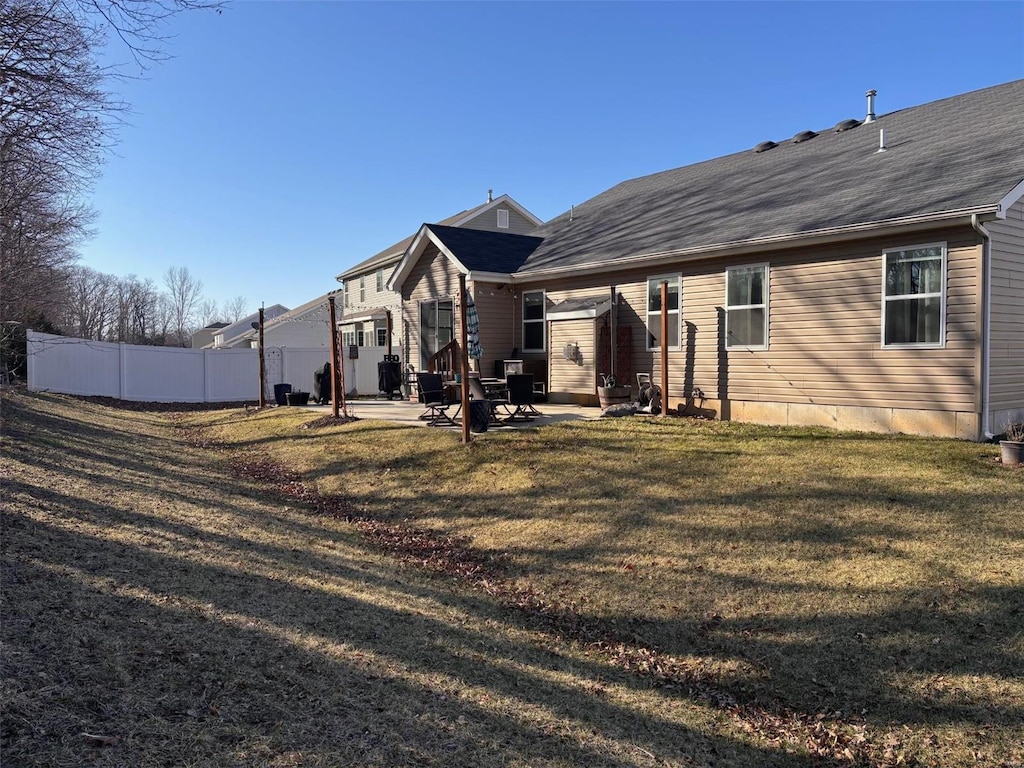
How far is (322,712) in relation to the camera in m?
3.36

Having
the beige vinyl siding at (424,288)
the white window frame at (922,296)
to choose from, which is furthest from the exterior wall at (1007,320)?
the beige vinyl siding at (424,288)

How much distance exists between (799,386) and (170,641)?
9651mm

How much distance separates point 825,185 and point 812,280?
266cm

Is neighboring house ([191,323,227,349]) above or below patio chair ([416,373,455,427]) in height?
above

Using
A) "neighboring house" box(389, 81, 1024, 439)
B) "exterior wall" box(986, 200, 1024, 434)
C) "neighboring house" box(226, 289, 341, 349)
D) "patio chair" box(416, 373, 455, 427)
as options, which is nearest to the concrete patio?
"patio chair" box(416, 373, 455, 427)

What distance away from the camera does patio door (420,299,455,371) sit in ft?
55.8

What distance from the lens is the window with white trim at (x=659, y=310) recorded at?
Result: 12.6 m

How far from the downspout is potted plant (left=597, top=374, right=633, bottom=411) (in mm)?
5674

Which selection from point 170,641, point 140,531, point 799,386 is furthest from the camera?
point 799,386

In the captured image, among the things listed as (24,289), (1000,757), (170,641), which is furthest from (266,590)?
(24,289)

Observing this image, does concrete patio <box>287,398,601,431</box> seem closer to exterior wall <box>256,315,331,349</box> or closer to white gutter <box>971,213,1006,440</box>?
white gutter <box>971,213,1006,440</box>

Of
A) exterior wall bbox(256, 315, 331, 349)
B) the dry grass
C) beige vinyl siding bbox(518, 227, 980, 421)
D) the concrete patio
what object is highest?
exterior wall bbox(256, 315, 331, 349)

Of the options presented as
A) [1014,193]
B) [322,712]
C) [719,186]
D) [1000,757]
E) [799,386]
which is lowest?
[1000,757]

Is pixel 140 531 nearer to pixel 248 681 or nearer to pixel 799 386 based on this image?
pixel 248 681
